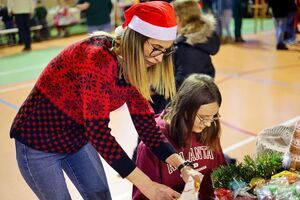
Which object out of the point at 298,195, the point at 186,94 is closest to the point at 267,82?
the point at 186,94

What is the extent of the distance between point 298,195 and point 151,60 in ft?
2.24

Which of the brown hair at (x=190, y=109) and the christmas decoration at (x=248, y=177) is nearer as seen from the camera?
the christmas decoration at (x=248, y=177)

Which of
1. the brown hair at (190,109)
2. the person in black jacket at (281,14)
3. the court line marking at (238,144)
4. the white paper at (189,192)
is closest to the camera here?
the white paper at (189,192)

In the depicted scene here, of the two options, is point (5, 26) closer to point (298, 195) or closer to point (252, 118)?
point (252, 118)

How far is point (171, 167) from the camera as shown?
6.16 ft

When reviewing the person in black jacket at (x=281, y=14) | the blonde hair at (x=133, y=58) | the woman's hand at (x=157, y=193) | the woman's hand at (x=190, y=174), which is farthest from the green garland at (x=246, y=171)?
the person in black jacket at (x=281, y=14)

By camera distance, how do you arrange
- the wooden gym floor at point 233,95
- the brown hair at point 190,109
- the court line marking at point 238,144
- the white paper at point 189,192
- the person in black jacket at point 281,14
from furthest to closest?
the person in black jacket at point 281,14 < the court line marking at point 238,144 < the wooden gym floor at point 233,95 < the brown hair at point 190,109 < the white paper at point 189,192

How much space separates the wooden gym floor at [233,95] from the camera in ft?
10.6

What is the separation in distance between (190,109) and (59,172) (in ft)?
2.08

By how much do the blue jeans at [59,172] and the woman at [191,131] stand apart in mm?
220

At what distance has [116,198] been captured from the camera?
2.80m

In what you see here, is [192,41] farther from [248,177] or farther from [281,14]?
[281,14]

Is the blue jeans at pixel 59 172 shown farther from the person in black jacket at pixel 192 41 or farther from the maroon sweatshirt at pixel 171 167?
the person in black jacket at pixel 192 41

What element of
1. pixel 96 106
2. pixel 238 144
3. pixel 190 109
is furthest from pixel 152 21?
pixel 238 144
